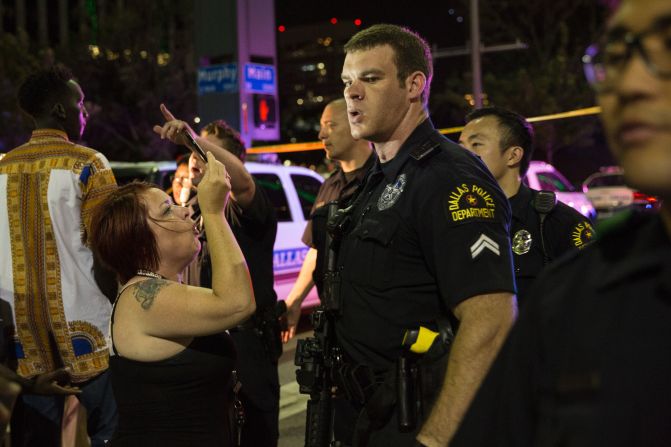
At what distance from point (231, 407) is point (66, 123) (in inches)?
65.8

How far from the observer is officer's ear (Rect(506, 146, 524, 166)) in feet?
15.3

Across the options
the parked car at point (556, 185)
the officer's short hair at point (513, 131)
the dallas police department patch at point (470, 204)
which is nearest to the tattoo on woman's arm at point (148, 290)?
the dallas police department patch at point (470, 204)

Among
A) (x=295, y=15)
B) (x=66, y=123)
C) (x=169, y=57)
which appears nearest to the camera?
(x=66, y=123)

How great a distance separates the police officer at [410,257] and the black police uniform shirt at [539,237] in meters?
1.20

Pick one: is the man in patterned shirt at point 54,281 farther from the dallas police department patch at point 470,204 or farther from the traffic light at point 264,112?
the traffic light at point 264,112

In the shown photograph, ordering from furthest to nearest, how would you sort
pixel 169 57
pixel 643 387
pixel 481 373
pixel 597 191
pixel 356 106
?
pixel 169 57 < pixel 597 191 < pixel 356 106 < pixel 481 373 < pixel 643 387

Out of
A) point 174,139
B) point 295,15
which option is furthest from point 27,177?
point 295,15

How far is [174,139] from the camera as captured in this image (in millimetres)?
3906

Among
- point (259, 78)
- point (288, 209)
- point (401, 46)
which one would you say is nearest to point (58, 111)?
point (401, 46)

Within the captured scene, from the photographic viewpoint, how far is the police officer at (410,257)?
2475mm

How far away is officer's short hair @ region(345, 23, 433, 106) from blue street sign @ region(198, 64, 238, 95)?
32.1 ft

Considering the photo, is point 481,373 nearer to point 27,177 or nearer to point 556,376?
point 556,376

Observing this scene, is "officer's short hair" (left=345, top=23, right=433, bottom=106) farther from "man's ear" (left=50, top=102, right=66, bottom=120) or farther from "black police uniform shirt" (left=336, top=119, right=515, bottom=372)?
"man's ear" (left=50, top=102, right=66, bottom=120)

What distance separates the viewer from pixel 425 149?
2885 mm
